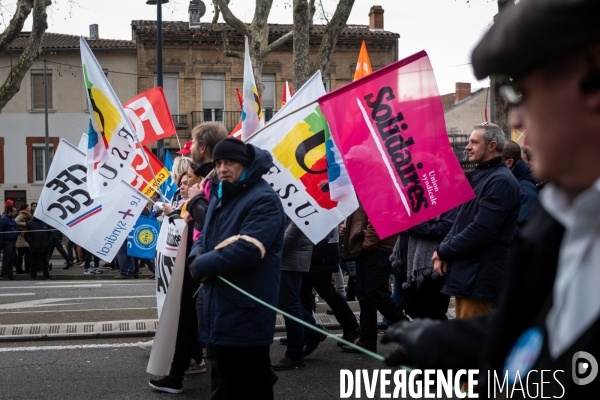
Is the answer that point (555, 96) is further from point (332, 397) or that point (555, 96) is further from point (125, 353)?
point (125, 353)

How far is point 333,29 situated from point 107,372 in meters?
12.4

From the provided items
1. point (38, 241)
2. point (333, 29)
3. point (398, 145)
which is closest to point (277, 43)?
point (333, 29)

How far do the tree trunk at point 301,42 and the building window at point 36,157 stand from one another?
2240 centimetres

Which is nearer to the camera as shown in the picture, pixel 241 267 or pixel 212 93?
pixel 241 267

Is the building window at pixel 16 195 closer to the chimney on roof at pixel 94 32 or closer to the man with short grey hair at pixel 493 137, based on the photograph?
the chimney on roof at pixel 94 32

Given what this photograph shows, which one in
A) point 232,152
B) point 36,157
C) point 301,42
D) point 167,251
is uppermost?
point 301,42

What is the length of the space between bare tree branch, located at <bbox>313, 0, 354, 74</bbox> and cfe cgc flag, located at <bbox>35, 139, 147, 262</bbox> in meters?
9.13

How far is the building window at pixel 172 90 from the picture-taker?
3656cm

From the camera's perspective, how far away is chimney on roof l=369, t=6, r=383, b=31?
40.0 meters

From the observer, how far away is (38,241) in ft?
57.2

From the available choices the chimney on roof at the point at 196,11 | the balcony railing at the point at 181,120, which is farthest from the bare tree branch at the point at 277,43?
the chimney on roof at the point at 196,11

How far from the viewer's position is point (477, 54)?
4.30 ft

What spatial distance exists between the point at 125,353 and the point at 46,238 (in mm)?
11409

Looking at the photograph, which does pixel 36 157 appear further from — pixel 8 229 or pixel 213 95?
pixel 8 229
